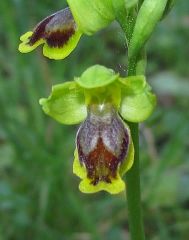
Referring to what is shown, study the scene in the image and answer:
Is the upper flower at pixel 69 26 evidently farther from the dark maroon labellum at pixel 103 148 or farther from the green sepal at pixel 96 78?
the dark maroon labellum at pixel 103 148

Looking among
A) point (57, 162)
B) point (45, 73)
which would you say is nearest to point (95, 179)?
point (57, 162)

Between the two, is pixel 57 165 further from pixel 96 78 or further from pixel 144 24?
pixel 144 24

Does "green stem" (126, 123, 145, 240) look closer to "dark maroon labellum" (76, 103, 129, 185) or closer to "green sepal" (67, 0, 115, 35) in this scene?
"dark maroon labellum" (76, 103, 129, 185)

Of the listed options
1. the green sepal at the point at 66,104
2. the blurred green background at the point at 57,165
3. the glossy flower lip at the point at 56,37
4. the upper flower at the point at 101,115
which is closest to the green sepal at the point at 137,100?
the upper flower at the point at 101,115

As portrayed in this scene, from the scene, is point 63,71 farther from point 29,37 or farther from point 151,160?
point 29,37

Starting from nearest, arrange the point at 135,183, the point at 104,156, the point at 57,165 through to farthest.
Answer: the point at 104,156, the point at 135,183, the point at 57,165

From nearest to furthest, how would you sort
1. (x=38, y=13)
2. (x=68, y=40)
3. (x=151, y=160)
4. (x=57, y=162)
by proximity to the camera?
(x=68, y=40), (x=57, y=162), (x=151, y=160), (x=38, y=13)

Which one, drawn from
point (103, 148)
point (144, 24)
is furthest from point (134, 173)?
point (144, 24)
